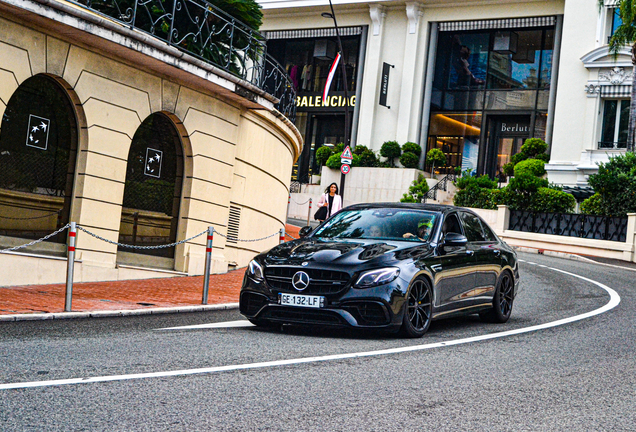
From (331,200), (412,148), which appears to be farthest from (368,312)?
(412,148)

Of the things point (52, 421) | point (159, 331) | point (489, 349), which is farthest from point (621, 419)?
point (159, 331)

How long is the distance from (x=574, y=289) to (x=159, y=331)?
9.71m

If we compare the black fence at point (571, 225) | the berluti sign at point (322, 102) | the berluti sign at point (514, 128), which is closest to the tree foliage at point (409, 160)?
the berluti sign at point (514, 128)

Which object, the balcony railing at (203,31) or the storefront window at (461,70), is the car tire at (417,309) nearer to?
the balcony railing at (203,31)

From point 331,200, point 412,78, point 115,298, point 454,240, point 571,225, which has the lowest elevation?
point 115,298

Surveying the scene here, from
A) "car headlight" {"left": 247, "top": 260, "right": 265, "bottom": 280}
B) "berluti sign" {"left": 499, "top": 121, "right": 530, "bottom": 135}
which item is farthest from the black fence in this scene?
"car headlight" {"left": 247, "top": 260, "right": 265, "bottom": 280}

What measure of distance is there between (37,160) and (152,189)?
8.94ft

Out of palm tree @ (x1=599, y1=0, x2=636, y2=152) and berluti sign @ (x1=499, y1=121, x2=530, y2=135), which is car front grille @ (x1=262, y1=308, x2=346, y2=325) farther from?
berluti sign @ (x1=499, y1=121, x2=530, y2=135)

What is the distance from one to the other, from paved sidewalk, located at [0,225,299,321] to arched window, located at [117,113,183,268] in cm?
93

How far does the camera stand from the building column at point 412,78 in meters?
45.1

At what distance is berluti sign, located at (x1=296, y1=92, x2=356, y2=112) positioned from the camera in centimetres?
4847

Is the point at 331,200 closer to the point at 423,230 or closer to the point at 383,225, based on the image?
the point at 383,225

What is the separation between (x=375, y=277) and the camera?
8.00m

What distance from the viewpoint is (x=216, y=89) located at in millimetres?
15422
